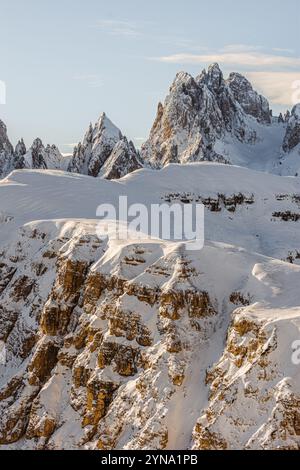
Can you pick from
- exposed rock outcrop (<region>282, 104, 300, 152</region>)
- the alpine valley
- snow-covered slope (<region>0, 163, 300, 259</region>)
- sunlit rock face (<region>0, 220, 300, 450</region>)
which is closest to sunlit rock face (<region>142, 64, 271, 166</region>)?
exposed rock outcrop (<region>282, 104, 300, 152</region>)

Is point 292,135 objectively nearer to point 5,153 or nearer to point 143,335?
point 5,153

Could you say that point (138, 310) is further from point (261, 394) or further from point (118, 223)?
point (118, 223)

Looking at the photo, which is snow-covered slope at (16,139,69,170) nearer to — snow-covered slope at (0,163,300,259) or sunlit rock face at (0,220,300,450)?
snow-covered slope at (0,163,300,259)

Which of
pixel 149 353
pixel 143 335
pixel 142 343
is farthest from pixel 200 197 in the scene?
pixel 149 353

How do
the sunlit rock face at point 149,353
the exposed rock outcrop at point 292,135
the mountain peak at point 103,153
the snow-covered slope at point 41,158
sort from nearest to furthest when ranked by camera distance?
the sunlit rock face at point 149,353
the mountain peak at point 103,153
the snow-covered slope at point 41,158
the exposed rock outcrop at point 292,135

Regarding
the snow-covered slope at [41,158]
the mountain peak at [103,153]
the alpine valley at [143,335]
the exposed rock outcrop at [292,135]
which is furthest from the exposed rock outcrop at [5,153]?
the alpine valley at [143,335]

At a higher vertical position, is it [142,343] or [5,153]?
[142,343]

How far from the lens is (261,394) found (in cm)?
4181

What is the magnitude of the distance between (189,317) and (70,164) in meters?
107

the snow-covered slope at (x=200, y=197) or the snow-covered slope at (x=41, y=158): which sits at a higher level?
the snow-covered slope at (x=200, y=197)

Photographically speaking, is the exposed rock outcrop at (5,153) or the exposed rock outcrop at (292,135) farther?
the exposed rock outcrop at (292,135)

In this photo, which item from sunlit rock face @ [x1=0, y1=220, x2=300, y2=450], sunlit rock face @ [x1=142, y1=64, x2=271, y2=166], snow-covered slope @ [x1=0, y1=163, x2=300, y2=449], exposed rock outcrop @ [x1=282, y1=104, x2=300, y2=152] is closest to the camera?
sunlit rock face @ [x1=0, y1=220, x2=300, y2=450]

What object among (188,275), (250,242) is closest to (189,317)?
(188,275)

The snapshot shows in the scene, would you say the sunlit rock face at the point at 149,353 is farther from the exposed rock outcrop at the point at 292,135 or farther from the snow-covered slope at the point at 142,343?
the exposed rock outcrop at the point at 292,135
